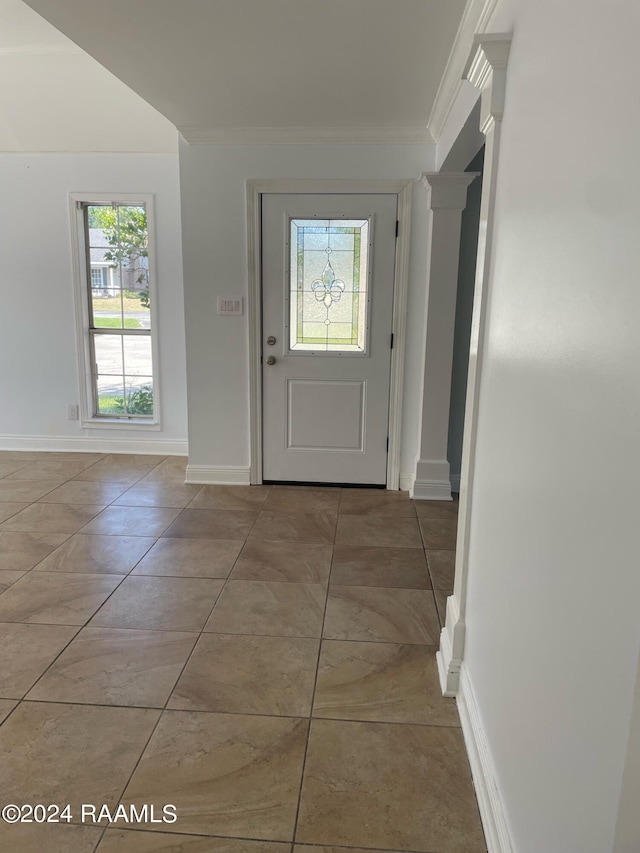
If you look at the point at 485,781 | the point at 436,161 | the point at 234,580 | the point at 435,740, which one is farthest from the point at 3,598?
the point at 436,161

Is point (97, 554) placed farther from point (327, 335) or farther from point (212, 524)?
point (327, 335)

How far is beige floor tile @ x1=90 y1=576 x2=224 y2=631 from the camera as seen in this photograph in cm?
238

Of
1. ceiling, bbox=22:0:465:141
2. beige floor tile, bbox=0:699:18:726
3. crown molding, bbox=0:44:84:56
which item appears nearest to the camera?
beige floor tile, bbox=0:699:18:726

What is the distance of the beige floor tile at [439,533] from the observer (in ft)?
10.4

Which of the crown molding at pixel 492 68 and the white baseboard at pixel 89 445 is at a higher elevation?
the crown molding at pixel 492 68

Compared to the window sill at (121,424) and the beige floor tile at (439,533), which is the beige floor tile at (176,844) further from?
the window sill at (121,424)

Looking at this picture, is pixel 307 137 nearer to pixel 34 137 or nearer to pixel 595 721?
pixel 34 137

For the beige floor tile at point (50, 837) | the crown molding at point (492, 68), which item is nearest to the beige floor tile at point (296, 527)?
the beige floor tile at point (50, 837)

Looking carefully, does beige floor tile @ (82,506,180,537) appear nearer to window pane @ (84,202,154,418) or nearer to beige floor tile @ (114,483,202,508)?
beige floor tile @ (114,483,202,508)

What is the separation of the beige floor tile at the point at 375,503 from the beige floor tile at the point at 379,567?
0.54m

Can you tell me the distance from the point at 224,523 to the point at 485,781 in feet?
7.21

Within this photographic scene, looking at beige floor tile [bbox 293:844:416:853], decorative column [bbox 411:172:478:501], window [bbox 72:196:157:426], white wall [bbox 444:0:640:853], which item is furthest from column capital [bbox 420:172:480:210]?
beige floor tile [bbox 293:844:416:853]

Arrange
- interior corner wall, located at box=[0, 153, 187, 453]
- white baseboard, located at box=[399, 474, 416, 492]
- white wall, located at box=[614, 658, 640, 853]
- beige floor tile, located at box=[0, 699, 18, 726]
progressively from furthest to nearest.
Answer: interior corner wall, located at box=[0, 153, 187, 453] < white baseboard, located at box=[399, 474, 416, 492] < beige floor tile, located at box=[0, 699, 18, 726] < white wall, located at box=[614, 658, 640, 853]

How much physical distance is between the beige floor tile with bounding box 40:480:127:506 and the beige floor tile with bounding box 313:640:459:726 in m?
2.19
